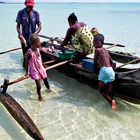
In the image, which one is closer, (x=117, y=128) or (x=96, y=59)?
(x=117, y=128)

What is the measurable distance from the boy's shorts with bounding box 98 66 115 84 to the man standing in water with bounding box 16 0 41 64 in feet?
9.37

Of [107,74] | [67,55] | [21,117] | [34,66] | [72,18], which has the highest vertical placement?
[72,18]

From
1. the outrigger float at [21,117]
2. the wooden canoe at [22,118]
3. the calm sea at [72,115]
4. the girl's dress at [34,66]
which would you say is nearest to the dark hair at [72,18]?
the girl's dress at [34,66]

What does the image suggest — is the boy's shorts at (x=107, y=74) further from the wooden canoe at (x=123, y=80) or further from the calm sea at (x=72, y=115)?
the calm sea at (x=72, y=115)

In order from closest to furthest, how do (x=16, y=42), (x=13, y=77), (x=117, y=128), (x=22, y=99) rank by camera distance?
1. (x=117, y=128)
2. (x=22, y=99)
3. (x=13, y=77)
4. (x=16, y=42)

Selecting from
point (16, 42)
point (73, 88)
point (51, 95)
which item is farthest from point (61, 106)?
point (16, 42)

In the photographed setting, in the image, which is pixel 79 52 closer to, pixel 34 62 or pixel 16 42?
pixel 34 62

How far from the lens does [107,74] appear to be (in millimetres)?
5242

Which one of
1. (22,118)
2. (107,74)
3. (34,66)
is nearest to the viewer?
(22,118)

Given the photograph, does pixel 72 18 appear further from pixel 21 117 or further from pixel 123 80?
pixel 21 117

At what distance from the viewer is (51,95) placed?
259 inches

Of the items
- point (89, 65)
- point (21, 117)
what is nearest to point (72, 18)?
point (89, 65)

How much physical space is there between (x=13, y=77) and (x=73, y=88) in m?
2.02

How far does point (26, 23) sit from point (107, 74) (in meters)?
3.24
